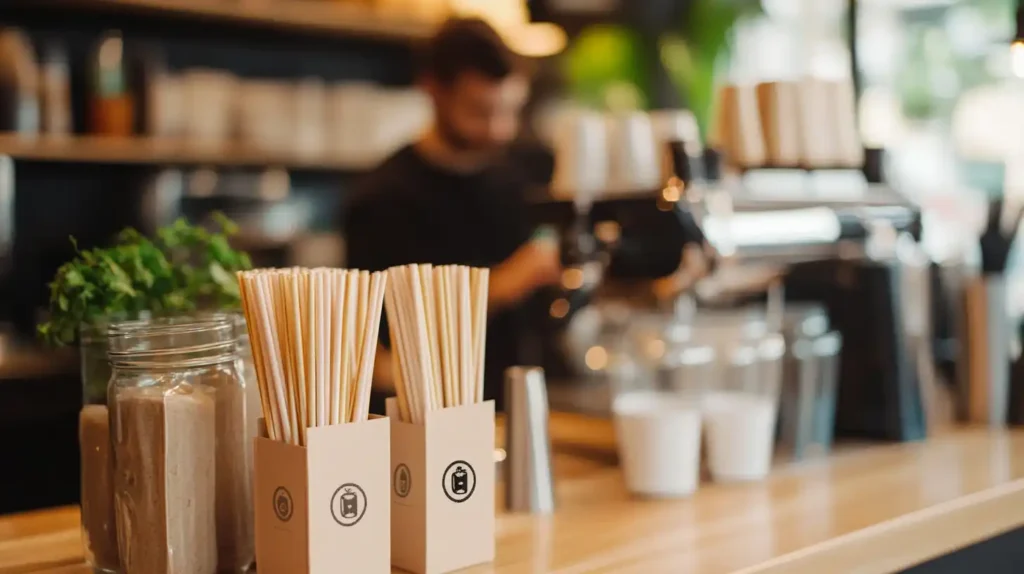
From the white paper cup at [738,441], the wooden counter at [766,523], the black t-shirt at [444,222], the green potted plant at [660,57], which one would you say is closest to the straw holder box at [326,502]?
the wooden counter at [766,523]

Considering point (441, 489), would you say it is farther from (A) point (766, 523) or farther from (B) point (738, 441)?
(B) point (738, 441)

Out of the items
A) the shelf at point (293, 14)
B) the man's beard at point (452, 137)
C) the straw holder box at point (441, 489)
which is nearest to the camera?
the straw holder box at point (441, 489)

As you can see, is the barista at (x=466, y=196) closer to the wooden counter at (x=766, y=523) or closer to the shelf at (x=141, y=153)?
the shelf at (x=141, y=153)

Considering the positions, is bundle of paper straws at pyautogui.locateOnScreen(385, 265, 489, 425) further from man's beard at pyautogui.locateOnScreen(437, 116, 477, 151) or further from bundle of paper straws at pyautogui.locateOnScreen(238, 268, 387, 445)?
man's beard at pyautogui.locateOnScreen(437, 116, 477, 151)

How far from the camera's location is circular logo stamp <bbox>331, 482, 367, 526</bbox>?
1.03 metres

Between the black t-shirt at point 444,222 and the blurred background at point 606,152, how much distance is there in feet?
0.55

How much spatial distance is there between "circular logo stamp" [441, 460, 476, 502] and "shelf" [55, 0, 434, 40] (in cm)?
258

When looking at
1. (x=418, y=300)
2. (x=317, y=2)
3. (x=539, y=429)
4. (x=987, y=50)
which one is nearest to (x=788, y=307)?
(x=539, y=429)

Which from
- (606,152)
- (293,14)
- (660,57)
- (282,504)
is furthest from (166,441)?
(660,57)

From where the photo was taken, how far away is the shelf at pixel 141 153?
311cm

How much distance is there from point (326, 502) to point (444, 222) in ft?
6.57

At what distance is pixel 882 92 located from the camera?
4.42m

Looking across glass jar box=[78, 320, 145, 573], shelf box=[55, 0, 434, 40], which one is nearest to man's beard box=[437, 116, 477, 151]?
shelf box=[55, 0, 434, 40]

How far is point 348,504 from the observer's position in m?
1.04
